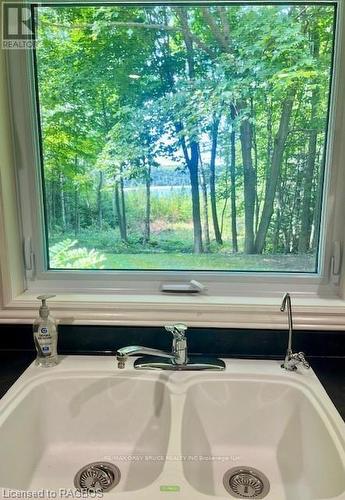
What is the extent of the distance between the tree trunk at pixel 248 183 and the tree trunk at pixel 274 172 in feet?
0.09

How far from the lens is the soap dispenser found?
44.1 inches

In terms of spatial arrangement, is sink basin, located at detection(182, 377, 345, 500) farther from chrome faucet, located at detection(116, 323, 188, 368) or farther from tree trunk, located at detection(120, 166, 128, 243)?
tree trunk, located at detection(120, 166, 128, 243)

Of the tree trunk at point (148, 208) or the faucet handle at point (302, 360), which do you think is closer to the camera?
the faucet handle at point (302, 360)

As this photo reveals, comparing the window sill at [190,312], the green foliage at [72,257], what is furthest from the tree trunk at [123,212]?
the window sill at [190,312]

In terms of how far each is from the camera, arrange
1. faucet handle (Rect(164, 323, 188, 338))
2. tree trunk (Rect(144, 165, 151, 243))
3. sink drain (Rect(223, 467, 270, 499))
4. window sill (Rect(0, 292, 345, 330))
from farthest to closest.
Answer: tree trunk (Rect(144, 165, 151, 243)), window sill (Rect(0, 292, 345, 330)), faucet handle (Rect(164, 323, 188, 338)), sink drain (Rect(223, 467, 270, 499))

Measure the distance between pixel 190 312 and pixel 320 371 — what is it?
42 cm

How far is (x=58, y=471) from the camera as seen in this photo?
1.02m

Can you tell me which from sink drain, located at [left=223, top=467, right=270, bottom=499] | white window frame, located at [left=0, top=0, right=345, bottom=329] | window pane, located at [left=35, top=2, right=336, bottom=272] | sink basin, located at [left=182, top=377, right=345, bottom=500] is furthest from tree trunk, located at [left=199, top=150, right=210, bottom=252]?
A: sink drain, located at [left=223, top=467, right=270, bottom=499]

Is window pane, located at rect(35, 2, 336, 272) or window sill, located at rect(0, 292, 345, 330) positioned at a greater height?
window pane, located at rect(35, 2, 336, 272)

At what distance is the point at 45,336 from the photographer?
112cm

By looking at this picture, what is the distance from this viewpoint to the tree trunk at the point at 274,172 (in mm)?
1226

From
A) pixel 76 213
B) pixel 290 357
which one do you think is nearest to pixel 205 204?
pixel 76 213

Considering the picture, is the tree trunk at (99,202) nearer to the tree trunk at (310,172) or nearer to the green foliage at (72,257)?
the green foliage at (72,257)

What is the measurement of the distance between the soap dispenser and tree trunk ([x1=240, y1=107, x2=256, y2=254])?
0.67 metres
